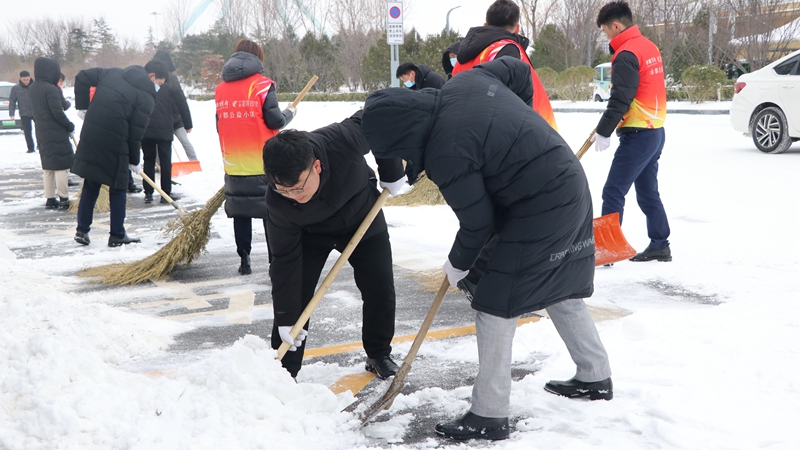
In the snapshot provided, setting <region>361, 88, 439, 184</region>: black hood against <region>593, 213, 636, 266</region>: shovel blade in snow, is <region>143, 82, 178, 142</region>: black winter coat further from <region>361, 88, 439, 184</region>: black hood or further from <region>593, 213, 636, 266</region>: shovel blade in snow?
<region>361, 88, 439, 184</region>: black hood

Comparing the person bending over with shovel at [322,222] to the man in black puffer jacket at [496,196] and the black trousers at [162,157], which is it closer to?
the man in black puffer jacket at [496,196]

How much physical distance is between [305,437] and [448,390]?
0.80 metres

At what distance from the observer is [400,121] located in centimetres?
232

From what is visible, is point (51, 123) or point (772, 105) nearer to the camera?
point (51, 123)

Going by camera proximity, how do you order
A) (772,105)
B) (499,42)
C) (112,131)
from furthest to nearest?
1. (772,105)
2. (112,131)
3. (499,42)

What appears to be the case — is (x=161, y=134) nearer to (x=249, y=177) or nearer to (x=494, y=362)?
(x=249, y=177)

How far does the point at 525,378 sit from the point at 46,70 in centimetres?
709

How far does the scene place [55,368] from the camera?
2742mm

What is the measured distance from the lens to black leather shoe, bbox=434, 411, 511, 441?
2564mm

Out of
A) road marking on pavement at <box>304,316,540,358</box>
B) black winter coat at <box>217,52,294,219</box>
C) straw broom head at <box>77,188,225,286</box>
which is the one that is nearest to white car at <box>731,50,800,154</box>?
road marking on pavement at <box>304,316,540,358</box>

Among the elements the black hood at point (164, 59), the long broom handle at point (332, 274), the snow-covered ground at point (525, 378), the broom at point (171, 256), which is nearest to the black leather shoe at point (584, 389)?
the snow-covered ground at point (525, 378)

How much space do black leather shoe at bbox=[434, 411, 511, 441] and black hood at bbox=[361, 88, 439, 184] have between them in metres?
1.04

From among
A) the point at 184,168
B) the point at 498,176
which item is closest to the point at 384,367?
the point at 498,176

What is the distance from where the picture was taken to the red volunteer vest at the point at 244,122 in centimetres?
484
